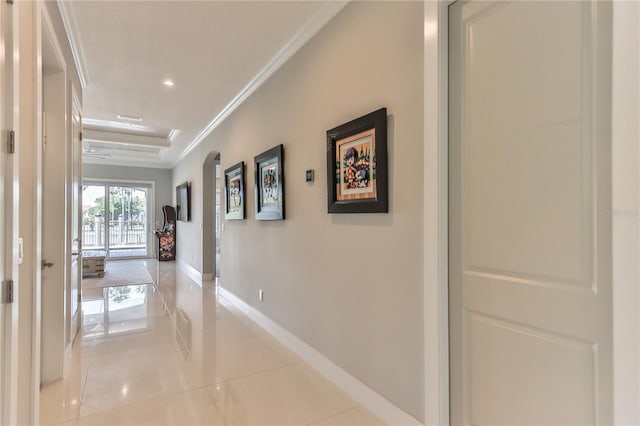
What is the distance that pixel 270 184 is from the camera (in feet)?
11.1

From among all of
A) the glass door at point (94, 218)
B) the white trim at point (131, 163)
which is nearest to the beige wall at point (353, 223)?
the white trim at point (131, 163)

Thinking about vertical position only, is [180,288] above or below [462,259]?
below

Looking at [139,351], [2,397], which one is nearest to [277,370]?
[139,351]

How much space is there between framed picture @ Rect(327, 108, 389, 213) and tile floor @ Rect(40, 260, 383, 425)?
1.26m

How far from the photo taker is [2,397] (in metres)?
1.21

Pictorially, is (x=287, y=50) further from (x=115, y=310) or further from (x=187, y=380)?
(x=115, y=310)

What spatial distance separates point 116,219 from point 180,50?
7.87 meters

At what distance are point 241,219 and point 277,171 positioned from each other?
122cm

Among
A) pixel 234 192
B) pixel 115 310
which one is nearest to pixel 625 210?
pixel 234 192

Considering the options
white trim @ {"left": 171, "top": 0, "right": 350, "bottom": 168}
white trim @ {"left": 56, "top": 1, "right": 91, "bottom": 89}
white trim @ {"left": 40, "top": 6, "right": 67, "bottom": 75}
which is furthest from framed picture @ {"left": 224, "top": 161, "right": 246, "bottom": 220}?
white trim @ {"left": 40, "top": 6, "right": 67, "bottom": 75}

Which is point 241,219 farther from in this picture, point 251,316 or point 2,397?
point 2,397

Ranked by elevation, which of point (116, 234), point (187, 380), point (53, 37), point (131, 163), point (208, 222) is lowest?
point (187, 380)

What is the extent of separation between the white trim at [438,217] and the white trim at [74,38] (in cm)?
248

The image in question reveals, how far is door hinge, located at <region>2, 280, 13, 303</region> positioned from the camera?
1209 millimetres
